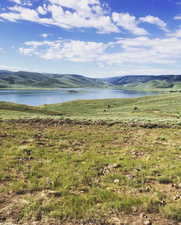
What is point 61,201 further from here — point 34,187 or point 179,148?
point 179,148

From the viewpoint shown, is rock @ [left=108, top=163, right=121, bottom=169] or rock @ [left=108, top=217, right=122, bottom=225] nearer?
rock @ [left=108, top=217, right=122, bottom=225]

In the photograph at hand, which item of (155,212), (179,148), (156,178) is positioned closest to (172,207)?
(155,212)

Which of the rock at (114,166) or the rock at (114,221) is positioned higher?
the rock at (114,166)

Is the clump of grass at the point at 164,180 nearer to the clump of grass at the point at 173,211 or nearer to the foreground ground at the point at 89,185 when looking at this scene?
the foreground ground at the point at 89,185

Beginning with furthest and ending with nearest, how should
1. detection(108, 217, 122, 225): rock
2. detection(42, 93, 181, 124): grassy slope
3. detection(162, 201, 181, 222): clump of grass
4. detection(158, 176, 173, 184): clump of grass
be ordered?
detection(42, 93, 181, 124): grassy slope, detection(158, 176, 173, 184): clump of grass, detection(162, 201, 181, 222): clump of grass, detection(108, 217, 122, 225): rock

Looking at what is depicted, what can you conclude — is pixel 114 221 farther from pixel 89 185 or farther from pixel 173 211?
pixel 89 185

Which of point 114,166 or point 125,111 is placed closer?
point 114,166

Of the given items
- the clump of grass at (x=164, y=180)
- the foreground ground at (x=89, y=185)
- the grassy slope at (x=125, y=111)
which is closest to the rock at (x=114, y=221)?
the foreground ground at (x=89, y=185)

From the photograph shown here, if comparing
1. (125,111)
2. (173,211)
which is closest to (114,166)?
(173,211)

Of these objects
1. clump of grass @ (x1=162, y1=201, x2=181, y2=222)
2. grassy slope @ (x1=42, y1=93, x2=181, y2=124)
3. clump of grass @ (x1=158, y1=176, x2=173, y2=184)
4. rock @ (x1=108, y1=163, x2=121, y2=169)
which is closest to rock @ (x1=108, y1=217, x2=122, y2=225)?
clump of grass @ (x1=162, y1=201, x2=181, y2=222)

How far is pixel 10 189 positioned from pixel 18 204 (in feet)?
3.00

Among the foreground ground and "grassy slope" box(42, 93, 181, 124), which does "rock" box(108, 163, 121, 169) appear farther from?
"grassy slope" box(42, 93, 181, 124)

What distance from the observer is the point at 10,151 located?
9.44 m

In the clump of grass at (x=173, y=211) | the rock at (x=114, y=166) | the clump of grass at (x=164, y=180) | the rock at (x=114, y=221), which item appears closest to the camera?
the rock at (x=114, y=221)
